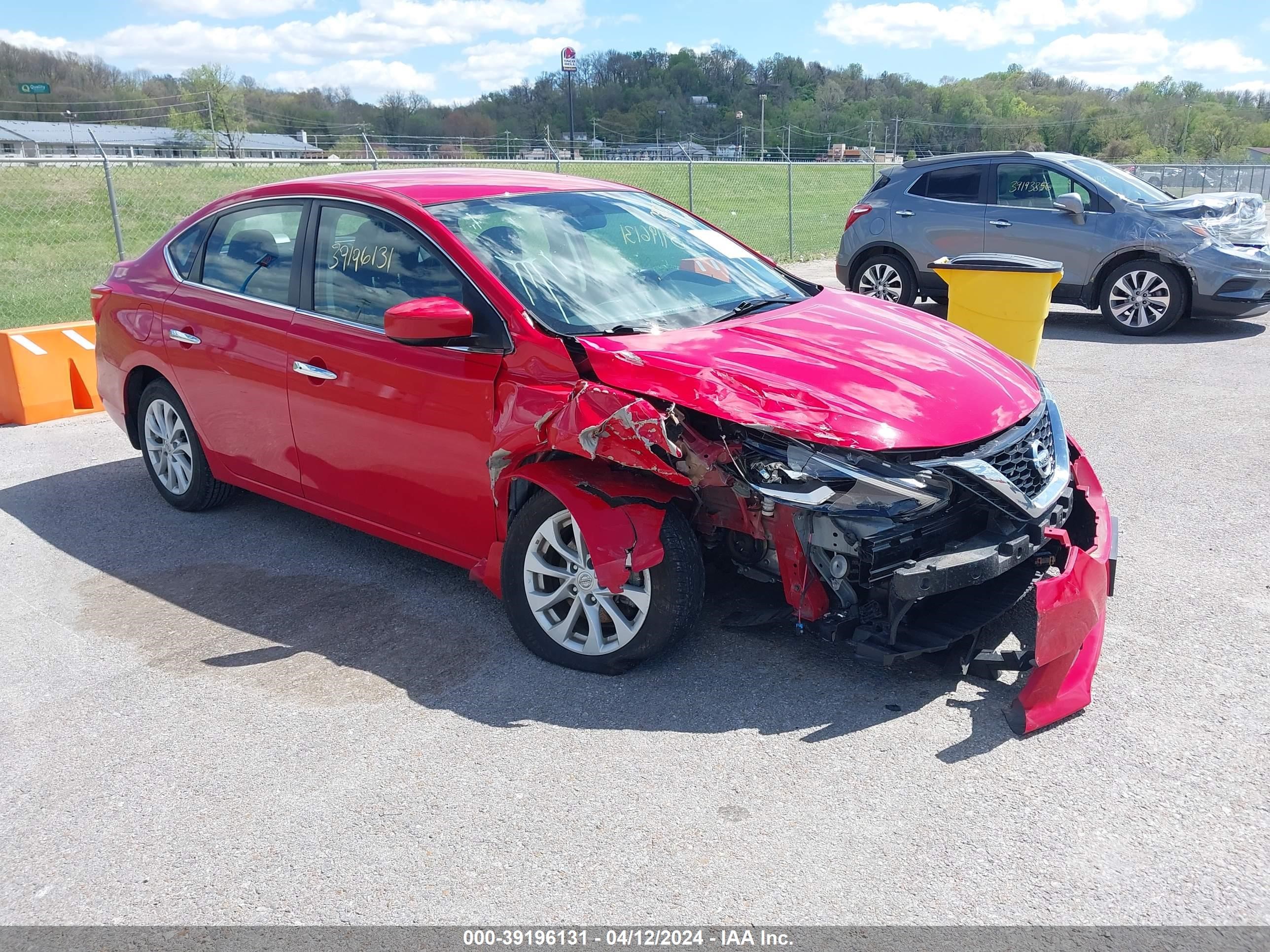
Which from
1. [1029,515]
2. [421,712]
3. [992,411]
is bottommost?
[421,712]

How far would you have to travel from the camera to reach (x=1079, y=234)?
10492mm

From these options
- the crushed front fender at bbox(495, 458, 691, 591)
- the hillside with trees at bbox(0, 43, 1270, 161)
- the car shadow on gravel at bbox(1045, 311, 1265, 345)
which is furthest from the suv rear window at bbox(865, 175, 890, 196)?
the hillside with trees at bbox(0, 43, 1270, 161)

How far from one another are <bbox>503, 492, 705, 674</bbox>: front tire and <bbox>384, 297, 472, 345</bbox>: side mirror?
0.68 metres

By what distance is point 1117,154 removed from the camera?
63.1m

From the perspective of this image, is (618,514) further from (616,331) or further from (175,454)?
(175,454)

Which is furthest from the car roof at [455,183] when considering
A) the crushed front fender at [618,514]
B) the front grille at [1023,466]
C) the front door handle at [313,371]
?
the front grille at [1023,466]

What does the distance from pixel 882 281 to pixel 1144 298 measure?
273 centimetres

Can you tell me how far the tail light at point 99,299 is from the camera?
18.9ft

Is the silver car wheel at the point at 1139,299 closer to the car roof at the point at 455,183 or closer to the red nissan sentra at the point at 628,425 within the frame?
the red nissan sentra at the point at 628,425

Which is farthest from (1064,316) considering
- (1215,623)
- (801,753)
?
(801,753)

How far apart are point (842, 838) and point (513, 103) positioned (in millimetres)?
70764

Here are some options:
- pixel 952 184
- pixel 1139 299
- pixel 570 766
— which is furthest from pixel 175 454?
pixel 1139 299

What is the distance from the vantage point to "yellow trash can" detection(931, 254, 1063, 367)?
7051mm

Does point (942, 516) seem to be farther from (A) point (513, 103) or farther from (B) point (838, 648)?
(A) point (513, 103)
